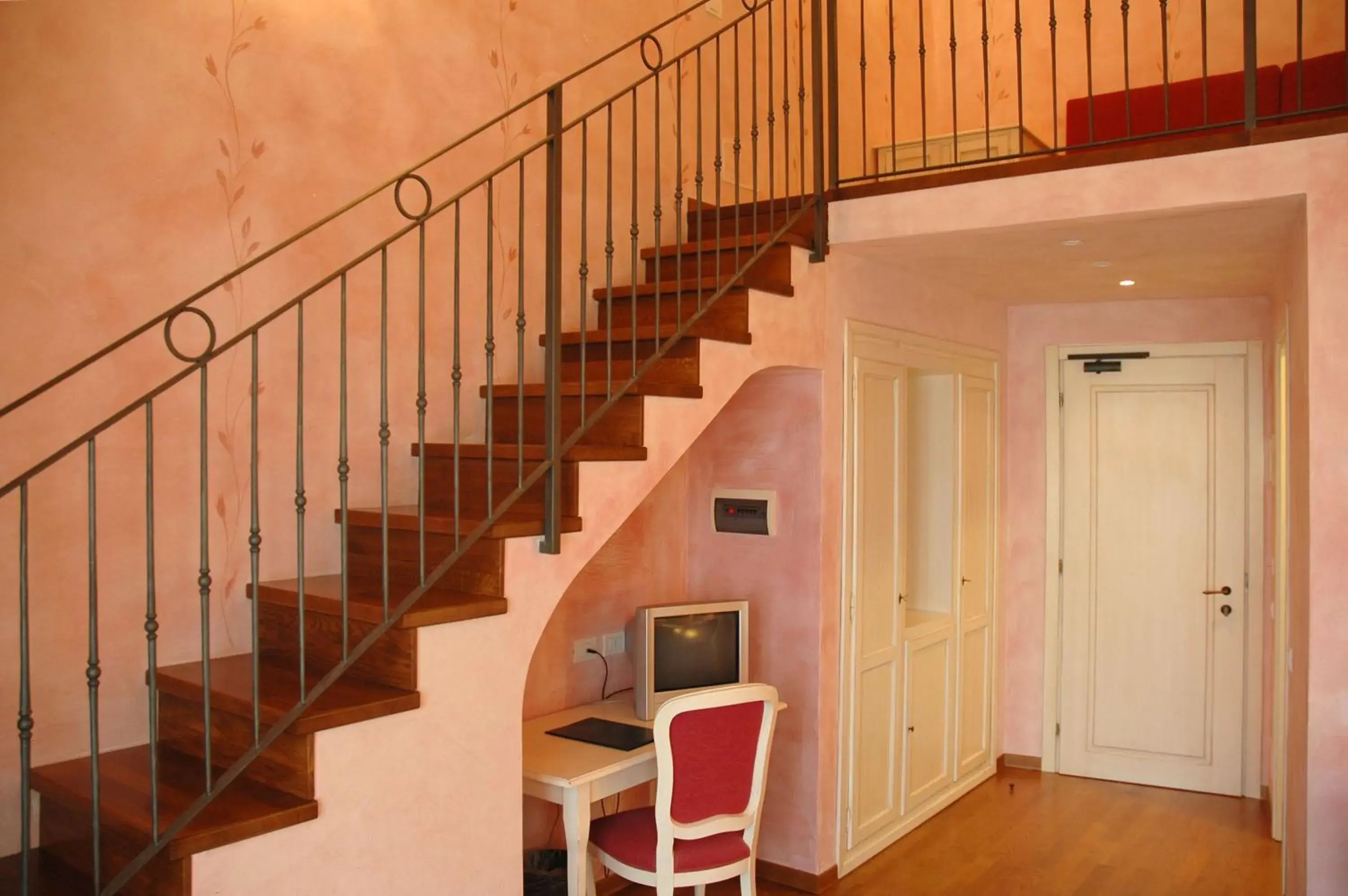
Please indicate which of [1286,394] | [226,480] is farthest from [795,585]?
[226,480]

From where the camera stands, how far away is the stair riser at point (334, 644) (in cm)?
270

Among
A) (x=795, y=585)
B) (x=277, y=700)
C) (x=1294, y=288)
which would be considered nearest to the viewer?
(x=277, y=700)

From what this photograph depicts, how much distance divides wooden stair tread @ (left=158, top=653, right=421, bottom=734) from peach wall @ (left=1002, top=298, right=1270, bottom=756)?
415cm

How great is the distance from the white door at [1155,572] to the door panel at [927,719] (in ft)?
3.08

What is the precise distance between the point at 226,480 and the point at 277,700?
0.82m

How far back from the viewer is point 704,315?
A: 3721 mm

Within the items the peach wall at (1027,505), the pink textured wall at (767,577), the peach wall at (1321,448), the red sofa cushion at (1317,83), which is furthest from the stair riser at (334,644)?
the red sofa cushion at (1317,83)

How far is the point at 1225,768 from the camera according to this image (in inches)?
219

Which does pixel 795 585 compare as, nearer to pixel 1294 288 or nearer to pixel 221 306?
pixel 1294 288

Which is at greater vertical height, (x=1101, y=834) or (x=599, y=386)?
(x=599, y=386)

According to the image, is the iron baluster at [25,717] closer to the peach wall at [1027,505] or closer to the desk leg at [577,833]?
the desk leg at [577,833]

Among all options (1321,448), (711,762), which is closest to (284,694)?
(711,762)

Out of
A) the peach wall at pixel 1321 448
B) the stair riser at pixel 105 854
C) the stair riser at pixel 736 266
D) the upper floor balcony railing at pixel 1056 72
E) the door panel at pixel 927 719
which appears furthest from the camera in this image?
the upper floor balcony railing at pixel 1056 72

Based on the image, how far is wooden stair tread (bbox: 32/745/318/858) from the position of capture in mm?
2293
